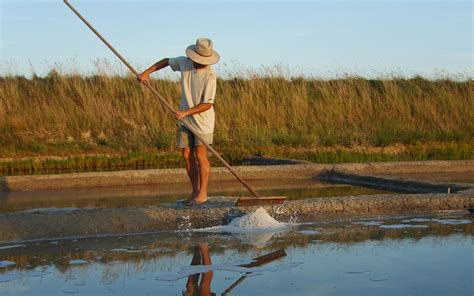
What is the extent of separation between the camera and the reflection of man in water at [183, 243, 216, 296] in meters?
3.94

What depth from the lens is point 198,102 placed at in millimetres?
6523

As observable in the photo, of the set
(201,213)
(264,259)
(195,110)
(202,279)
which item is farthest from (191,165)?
(202,279)

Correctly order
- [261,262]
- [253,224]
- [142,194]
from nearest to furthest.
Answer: [261,262], [253,224], [142,194]

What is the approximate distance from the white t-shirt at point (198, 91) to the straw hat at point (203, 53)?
0.35 ft

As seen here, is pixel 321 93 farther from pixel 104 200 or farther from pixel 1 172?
pixel 104 200

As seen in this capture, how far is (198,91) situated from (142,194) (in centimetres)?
202

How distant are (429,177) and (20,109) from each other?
24.6 ft

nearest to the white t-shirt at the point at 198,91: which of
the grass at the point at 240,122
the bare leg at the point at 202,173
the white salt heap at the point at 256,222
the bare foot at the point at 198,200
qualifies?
the bare leg at the point at 202,173

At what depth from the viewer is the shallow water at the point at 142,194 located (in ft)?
24.4

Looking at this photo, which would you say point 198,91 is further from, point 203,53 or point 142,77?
point 142,77

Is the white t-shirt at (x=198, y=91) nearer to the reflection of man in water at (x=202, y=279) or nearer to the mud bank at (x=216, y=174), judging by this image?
the reflection of man in water at (x=202, y=279)

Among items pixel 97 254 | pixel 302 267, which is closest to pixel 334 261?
pixel 302 267

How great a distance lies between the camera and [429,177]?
9469 millimetres

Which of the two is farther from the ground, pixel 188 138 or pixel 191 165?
pixel 188 138
